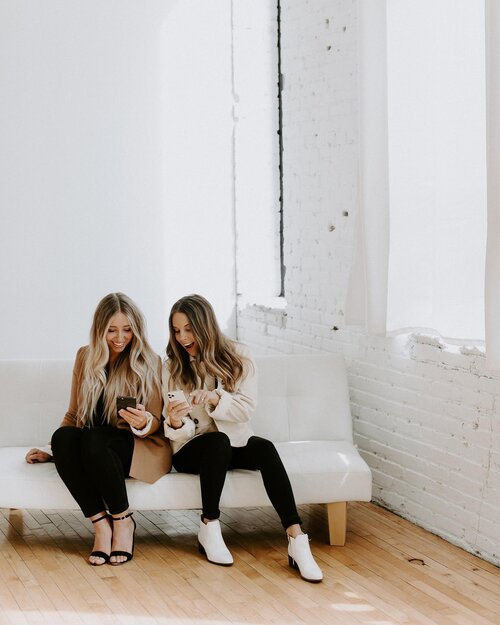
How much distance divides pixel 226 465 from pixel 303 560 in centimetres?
46

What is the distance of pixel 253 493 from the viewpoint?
3.58 m

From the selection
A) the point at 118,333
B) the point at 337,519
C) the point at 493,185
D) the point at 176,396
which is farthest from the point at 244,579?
the point at 493,185

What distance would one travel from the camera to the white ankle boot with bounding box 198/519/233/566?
3465 mm

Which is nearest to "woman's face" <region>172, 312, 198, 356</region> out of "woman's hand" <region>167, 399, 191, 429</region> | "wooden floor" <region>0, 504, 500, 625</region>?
"woman's hand" <region>167, 399, 191, 429</region>

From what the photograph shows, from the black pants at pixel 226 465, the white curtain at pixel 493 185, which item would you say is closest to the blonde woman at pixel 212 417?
the black pants at pixel 226 465

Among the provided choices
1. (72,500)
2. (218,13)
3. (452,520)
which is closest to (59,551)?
(72,500)

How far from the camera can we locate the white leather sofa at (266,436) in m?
3.59

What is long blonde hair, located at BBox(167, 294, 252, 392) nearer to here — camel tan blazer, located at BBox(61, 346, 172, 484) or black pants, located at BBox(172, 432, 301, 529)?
camel tan blazer, located at BBox(61, 346, 172, 484)

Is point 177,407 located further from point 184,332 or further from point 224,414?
point 184,332

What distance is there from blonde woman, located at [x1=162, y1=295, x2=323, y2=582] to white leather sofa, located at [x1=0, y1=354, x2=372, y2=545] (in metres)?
0.09

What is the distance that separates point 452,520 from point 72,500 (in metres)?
1.49

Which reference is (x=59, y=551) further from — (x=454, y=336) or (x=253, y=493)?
(x=454, y=336)

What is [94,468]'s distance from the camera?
351 cm

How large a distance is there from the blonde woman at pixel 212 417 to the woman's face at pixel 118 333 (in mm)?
176
